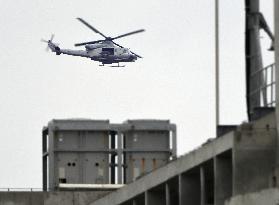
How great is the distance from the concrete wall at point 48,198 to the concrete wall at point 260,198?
160 ft

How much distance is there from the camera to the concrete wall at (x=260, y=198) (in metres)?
67.8

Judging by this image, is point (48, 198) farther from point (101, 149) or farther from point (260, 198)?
point (260, 198)

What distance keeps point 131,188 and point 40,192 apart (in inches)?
1004

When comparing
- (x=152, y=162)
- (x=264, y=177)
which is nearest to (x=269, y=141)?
(x=264, y=177)

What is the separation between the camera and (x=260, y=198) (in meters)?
68.9

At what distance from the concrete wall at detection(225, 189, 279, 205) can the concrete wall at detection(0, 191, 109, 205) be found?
4868cm

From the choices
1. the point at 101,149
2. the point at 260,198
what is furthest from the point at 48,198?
the point at 260,198

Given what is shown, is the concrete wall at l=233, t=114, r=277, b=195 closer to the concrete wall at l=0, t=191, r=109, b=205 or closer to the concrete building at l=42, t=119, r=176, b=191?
the concrete wall at l=0, t=191, r=109, b=205

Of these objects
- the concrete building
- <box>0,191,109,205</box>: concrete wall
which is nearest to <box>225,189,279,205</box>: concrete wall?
<box>0,191,109,205</box>: concrete wall

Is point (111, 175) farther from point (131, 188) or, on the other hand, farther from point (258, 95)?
point (258, 95)

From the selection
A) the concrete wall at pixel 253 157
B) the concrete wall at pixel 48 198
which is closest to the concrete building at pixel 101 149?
the concrete wall at pixel 48 198

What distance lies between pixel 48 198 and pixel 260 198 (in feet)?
173

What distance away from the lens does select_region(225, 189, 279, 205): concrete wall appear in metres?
67.8

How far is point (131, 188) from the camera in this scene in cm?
9725
